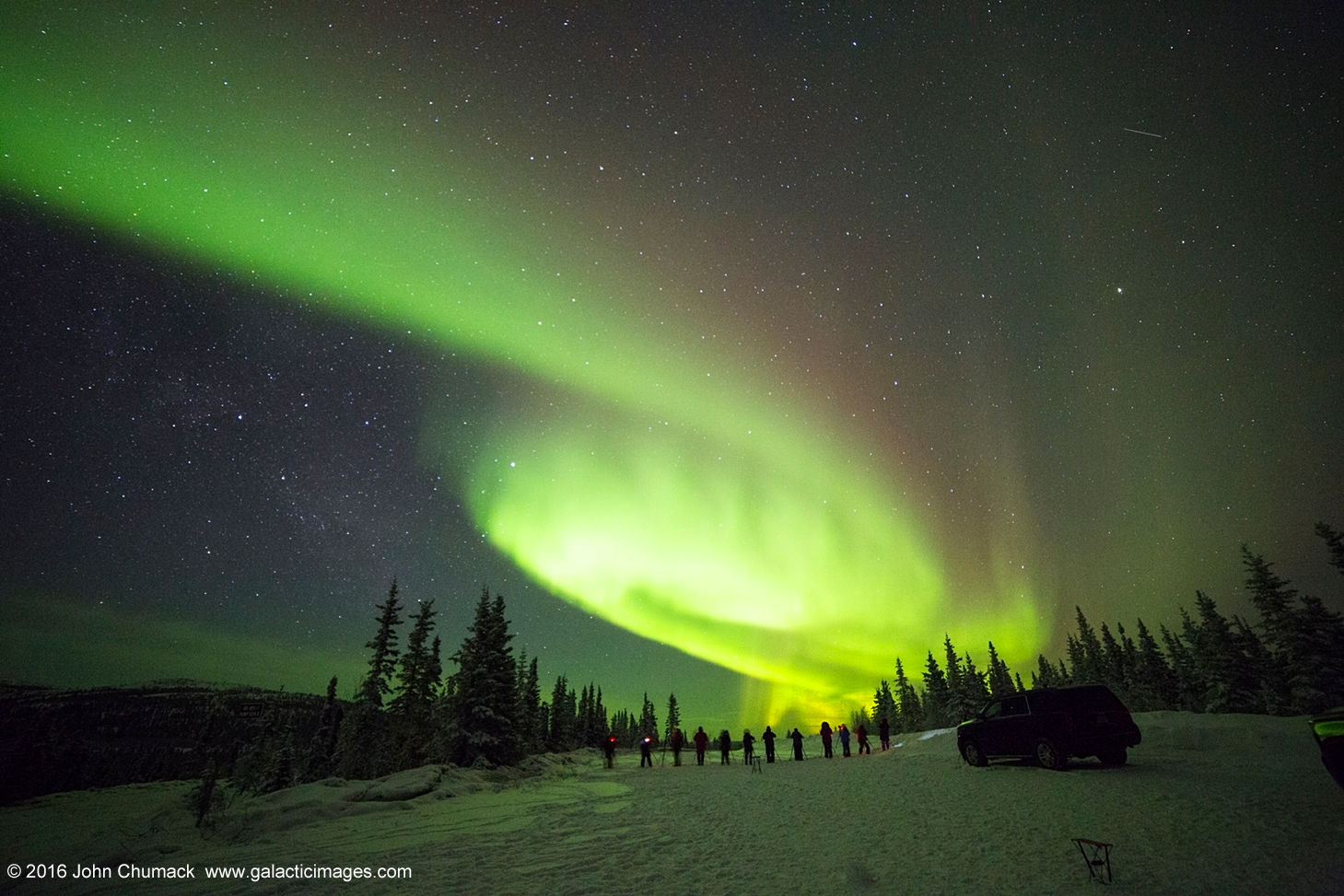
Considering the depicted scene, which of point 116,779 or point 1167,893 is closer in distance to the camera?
point 1167,893

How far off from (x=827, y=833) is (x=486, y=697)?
23.4m

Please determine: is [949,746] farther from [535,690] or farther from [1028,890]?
[535,690]

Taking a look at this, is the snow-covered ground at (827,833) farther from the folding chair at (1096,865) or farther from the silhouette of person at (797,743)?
the silhouette of person at (797,743)

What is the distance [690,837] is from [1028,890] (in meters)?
5.75

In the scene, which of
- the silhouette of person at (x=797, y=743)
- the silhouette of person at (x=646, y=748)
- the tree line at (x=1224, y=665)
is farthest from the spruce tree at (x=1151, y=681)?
the silhouette of person at (x=646, y=748)

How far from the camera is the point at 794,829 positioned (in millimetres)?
9812

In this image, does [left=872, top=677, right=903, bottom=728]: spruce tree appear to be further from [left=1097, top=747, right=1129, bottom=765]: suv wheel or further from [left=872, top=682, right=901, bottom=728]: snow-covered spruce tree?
[left=1097, top=747, right=1129, bottom=765]: suv wheel

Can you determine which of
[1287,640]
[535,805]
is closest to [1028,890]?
[535,805]

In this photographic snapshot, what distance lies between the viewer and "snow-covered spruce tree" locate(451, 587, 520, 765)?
2606 cm

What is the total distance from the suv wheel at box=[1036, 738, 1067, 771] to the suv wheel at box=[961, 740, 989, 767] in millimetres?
2284

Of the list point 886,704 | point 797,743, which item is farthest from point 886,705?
point 797,743

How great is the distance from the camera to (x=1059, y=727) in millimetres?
14312

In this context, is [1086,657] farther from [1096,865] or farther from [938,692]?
[1096,865]

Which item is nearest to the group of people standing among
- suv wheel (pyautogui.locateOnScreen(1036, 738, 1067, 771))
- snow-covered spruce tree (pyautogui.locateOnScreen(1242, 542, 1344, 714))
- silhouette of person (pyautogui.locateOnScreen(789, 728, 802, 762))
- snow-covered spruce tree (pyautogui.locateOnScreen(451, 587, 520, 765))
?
silhouette of person (pyautogui.locateOnScreen(789, 728, 802, 762))
